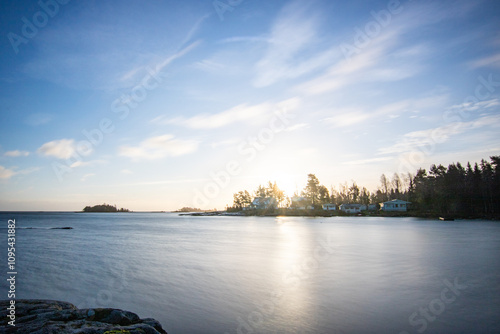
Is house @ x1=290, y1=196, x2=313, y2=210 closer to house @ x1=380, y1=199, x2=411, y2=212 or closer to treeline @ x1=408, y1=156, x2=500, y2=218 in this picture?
house @ x1=380, y1=199, x2=411, y2=212

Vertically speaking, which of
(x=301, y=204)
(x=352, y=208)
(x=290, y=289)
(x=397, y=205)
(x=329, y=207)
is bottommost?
(x=290, y=289)

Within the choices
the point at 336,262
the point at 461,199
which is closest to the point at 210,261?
the point at 336,262

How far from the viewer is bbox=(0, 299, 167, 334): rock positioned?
20.4 ft

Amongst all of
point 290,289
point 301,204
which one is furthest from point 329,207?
point 290,289

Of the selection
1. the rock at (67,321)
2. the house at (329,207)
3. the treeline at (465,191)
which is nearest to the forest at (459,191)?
the treeline at (465,191)

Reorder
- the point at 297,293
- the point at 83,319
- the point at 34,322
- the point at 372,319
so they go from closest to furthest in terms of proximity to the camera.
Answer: the point at 34,322
the point at 83,319
the point at 372,319
the point at 297,293

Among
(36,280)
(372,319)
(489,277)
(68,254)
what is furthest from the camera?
(68,254)

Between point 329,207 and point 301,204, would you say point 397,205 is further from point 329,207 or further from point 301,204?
point 301,204

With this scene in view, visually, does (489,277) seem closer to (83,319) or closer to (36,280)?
(83,319)

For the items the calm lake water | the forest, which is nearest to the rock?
the calm lake water

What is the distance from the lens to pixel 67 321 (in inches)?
280

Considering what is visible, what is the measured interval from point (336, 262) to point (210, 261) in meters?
9.66

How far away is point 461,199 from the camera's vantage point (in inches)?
3051

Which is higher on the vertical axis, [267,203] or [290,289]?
[267,203]
